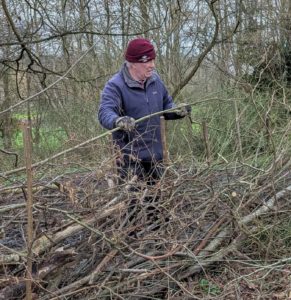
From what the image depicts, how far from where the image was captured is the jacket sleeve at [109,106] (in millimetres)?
3248

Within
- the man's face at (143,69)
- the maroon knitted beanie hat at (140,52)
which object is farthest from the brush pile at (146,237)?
the maroon knitted beanie hat at (140,52)

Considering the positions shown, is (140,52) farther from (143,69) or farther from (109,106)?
(109,106)

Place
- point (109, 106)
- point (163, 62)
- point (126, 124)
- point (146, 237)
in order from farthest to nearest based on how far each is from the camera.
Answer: point (163, 62) → point (109, 106) → point (126, 124) → point (146, 237)

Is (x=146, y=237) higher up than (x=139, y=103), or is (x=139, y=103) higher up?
(x=139, y=103)

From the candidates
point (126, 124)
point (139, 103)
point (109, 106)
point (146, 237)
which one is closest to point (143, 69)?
point (139, 103)

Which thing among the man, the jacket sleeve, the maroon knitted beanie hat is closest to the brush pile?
the man

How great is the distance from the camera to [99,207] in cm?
277

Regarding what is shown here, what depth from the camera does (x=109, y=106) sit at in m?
3.41

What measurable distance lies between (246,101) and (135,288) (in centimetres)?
503

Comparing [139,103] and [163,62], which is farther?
[163,62]

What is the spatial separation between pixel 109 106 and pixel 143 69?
0.41 m

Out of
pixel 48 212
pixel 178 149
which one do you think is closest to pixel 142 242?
pixel 48 212

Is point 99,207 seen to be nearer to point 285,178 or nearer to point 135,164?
point 135,164

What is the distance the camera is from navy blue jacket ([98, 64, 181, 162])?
3494mm
